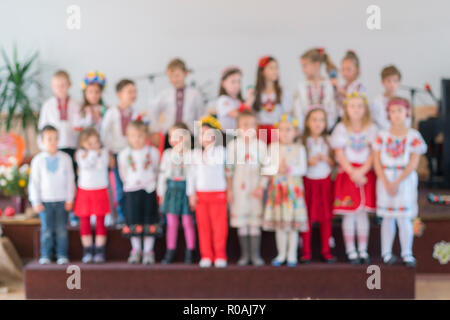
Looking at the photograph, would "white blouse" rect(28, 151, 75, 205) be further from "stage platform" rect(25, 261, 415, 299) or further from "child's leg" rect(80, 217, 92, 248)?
"stage platform" rect(25, 261, 415, 299)

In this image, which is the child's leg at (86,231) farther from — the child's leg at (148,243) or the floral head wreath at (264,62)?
the floral head wreath at (264,62)

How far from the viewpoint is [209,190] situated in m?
4.10

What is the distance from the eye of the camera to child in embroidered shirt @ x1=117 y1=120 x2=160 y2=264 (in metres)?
4.19

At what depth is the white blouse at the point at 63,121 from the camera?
4469 millimetres

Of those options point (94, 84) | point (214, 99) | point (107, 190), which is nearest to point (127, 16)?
point (214, 99)

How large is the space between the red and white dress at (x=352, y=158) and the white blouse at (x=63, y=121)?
190 centimetres

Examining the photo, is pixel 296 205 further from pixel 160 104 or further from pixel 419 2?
pixel 419 2

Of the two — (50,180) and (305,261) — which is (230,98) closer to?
(305,261)

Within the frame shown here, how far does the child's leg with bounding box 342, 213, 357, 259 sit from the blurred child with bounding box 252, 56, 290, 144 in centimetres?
86

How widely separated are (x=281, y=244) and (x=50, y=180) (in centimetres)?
168

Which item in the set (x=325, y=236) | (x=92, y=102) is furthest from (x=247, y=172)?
(x=92, y=102)

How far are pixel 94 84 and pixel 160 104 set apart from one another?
511 millimetres

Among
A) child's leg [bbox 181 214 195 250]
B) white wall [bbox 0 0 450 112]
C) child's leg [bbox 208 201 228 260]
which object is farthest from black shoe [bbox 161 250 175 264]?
white wall [bbox 0 0 450 112]

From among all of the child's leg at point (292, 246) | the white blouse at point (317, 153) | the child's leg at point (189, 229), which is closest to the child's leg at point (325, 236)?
the child's leg at point (292, 246)
